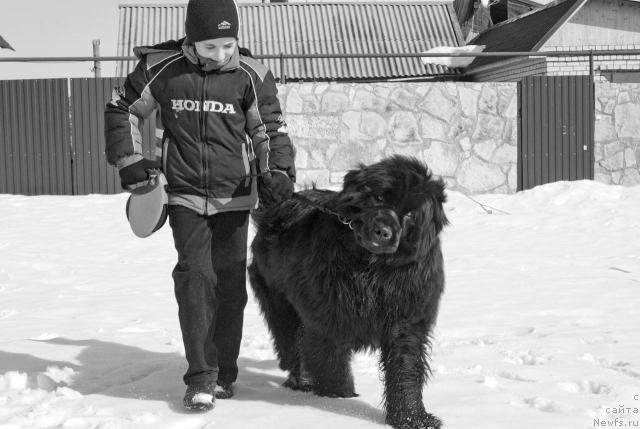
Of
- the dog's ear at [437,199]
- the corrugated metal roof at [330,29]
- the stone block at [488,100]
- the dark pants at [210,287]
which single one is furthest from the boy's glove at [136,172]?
the corrugated metal roof at [330,29]

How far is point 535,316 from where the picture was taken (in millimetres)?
4844

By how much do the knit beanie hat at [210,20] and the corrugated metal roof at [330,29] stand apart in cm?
1650

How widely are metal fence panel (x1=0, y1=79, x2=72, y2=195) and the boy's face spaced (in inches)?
311

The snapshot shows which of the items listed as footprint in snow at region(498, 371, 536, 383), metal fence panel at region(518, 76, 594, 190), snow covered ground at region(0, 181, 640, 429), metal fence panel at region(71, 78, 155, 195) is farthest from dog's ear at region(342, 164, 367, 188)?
metal fence panel at region(518, 76, 594, 190)

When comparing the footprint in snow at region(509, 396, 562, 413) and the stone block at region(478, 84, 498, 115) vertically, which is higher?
the stone block at region(478, 84, 498, 115)

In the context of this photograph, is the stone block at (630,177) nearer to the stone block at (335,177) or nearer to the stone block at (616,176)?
the stone block at (616,176)

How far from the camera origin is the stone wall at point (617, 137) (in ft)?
36.2

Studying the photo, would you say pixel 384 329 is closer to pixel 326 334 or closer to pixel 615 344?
pixel 326 334

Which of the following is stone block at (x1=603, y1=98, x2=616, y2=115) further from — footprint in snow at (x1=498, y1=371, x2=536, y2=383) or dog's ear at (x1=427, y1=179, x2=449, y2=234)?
dog's ear at (x1=427, y1=179, x2=449, y2=234)

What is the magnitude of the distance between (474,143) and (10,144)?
590 cm

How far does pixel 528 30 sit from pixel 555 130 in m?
9.15

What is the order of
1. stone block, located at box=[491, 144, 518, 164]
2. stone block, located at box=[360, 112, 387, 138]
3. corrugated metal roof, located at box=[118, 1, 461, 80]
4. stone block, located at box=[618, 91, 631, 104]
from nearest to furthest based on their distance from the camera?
1. stone block, located at box=[360, 112, 387, 138]
2. stone block, located at box=[491, 144, 518, 164]
3. stone block, located at box=[618, 91, 631, 104]
4. corrugated metal roof, located at box=[118, 1, 461, 80]

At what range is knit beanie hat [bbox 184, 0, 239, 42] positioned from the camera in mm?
3078

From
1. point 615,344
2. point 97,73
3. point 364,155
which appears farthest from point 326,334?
point 97,73
